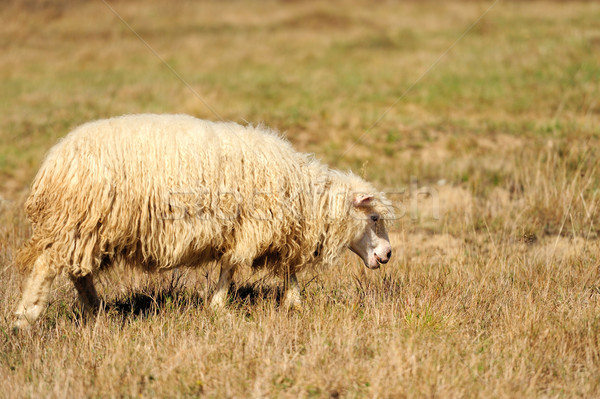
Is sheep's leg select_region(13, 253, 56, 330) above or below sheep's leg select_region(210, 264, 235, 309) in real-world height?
above

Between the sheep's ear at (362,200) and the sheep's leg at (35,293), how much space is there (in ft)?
8.40

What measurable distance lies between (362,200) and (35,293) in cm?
276

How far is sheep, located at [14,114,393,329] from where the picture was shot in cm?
449

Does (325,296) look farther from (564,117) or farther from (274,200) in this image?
(564,117)

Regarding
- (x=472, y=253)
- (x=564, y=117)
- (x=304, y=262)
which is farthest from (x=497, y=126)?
(x=304, y=262)

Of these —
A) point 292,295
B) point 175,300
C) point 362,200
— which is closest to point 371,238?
point 362,200

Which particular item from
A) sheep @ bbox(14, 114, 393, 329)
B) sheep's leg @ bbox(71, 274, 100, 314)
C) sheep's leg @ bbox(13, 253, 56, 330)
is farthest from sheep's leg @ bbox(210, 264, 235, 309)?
sheep's leg @ bbox(13, 253, 56, 330)

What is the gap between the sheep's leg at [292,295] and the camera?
5.23 m

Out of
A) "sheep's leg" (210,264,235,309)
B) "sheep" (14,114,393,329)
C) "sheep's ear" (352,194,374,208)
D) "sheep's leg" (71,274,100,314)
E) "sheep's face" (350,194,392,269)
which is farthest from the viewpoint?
"sheep's face" (350,194,392,269)

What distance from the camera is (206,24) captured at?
26406mm

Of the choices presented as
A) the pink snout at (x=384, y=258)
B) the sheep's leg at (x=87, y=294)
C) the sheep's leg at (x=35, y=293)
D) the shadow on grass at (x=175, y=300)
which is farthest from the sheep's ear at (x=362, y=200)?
the sheep's leg at (x=35, y=293)

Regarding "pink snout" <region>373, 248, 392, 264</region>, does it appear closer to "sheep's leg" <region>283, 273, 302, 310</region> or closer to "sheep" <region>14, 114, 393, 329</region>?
"sheep" <region>14, 114, 393, 329</region>

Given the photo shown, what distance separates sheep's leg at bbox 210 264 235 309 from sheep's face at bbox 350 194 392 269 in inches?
47.0

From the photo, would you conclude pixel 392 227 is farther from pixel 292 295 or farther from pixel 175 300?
Result: pixel 175 300
